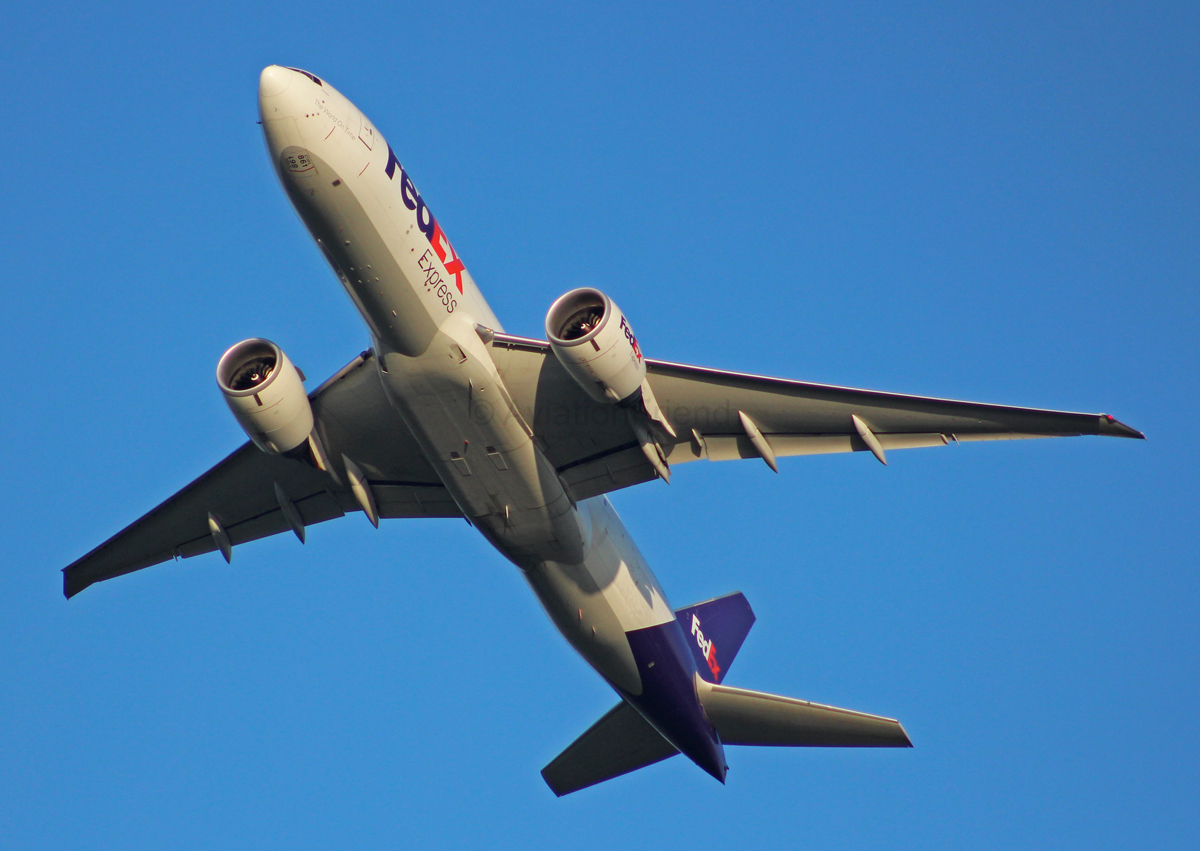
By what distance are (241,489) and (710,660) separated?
1062cm

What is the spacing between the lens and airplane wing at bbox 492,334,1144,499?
20109mm

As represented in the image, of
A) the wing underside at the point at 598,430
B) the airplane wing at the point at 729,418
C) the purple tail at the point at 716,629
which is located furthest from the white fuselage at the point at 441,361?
A: the purple tail at the point at 716,629

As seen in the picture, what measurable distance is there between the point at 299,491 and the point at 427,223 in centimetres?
715

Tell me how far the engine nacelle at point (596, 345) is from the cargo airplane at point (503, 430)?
33 mm

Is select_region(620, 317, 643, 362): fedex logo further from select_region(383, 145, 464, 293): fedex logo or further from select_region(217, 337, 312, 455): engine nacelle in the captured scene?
select_region(217, 337, 312, 455): engine nacelle

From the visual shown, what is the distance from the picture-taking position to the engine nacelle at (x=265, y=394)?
2020 centimetres

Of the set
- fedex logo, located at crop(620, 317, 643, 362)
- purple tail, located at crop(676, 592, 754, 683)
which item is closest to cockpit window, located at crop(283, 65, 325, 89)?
fedex logo, located at crop(620, 317, 643, 362)

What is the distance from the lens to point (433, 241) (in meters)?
19.8

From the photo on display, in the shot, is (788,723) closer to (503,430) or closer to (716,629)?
(716,629)

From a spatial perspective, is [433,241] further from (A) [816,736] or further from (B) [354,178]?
(A) [816,736]

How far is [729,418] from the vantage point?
21.1 m

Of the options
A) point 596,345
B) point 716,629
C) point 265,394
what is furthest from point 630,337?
point 716,629

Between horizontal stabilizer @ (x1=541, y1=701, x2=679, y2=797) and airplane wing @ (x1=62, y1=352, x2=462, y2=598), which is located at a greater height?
airplane wing @ (x1=62, y1=352, x2=462, y2=598)

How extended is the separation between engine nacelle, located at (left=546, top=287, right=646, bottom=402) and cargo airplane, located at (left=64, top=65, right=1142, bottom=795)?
0.11ft
